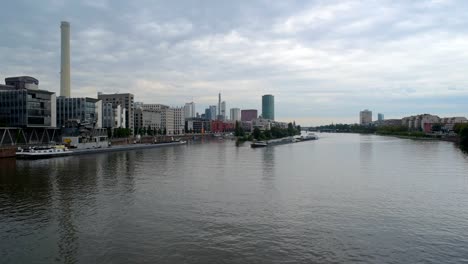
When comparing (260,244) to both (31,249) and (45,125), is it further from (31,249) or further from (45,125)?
(45,125)

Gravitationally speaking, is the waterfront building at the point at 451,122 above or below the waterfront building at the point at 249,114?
below

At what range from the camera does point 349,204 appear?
12000 millimetres

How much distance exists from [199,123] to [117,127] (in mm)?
58421

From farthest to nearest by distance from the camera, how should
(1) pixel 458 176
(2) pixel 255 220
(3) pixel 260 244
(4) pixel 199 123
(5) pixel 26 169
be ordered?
(4) pixel 199 123, (5) pixel 26 169, (1) pixel 458 176, (2) pixel 255 220, (3) pixel 260 244

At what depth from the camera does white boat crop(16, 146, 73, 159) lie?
3006 cm

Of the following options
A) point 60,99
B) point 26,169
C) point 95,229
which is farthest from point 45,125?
point 95,229

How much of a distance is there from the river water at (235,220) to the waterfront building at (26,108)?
887 inches

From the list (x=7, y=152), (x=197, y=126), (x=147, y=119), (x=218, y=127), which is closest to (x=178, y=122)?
(x=197, y=126)

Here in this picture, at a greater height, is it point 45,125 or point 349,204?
point 45,125

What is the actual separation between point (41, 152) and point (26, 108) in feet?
27.4

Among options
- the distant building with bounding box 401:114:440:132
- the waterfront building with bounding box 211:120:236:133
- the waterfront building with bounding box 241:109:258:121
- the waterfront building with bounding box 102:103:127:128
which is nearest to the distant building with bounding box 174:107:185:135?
the waterfront building with bounding box 211:120:236:133

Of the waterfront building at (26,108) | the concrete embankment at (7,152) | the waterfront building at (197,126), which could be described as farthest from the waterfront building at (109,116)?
the waterfront building at (197,126)

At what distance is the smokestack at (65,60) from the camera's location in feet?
173

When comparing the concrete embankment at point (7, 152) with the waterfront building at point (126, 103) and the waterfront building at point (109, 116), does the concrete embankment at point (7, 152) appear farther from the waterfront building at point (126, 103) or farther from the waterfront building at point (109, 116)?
the waterfront building at point (126, 103)
